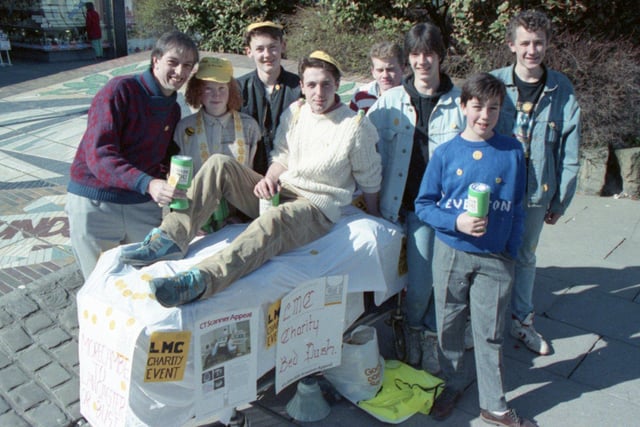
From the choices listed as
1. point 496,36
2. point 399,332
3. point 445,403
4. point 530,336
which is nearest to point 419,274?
point 399,332

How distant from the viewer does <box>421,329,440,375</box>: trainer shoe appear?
3814 mm

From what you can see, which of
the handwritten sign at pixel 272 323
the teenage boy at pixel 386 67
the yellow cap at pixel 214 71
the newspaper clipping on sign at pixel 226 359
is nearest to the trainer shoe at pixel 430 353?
the handwritten sign at pixel 272 323

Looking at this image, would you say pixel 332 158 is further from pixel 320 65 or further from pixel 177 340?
pixel 177 340

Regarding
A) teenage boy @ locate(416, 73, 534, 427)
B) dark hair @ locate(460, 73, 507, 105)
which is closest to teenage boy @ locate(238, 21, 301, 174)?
teenage boy @ locate(416, 73, 534, 427)

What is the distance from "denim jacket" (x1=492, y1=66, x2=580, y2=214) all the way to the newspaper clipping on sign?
75.0 inches

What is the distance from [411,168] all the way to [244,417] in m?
1.73

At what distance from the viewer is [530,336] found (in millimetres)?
4105

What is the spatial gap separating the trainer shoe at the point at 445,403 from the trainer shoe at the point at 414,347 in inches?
14.3

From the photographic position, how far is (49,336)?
421 centimetres

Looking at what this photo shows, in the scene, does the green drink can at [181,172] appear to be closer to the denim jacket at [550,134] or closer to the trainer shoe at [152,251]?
the trainer shoe at [152,251]

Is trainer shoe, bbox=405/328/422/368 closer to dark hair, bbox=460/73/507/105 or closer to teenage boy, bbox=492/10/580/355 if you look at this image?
teenage boy, bbox=492/10/580/355

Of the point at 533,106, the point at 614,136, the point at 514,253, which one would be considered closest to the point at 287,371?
the point at 514,253

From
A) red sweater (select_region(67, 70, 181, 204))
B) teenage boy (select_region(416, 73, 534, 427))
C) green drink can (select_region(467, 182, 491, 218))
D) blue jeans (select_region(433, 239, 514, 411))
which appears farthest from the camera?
red sweater (select_region(67, 70, 181, 204))

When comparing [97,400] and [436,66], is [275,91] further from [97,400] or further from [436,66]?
[97,400]
